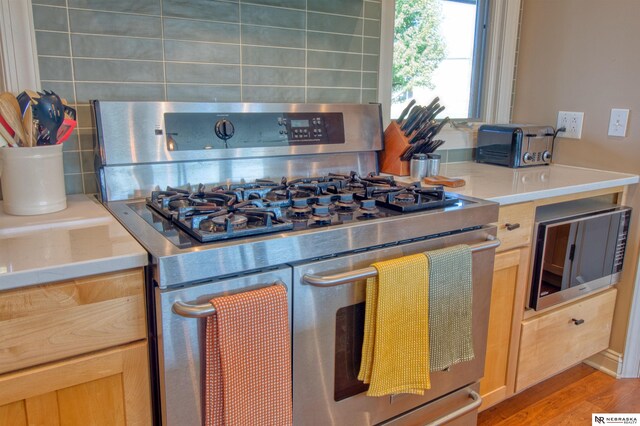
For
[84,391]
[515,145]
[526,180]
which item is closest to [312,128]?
[526,180]

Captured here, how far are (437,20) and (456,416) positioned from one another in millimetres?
1659

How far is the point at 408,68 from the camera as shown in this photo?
2.13m

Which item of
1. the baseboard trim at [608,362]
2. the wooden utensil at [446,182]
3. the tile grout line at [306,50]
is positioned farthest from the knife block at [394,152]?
the baseboard trim at [608,362]

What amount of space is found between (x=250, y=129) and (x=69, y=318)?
0.82 m

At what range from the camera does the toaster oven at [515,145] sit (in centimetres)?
207

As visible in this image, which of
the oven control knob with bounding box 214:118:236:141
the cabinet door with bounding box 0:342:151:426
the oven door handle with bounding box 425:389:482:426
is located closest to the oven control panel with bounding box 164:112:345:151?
the oven control knob with bounding box 214:118:236:141

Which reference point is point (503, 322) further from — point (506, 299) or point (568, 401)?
point (568, 401)

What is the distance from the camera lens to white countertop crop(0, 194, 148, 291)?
853 millimetres

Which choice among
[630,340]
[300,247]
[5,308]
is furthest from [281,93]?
[630,340]

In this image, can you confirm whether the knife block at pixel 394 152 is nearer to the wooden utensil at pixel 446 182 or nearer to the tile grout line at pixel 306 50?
the wooden utensil at pixel 446 182

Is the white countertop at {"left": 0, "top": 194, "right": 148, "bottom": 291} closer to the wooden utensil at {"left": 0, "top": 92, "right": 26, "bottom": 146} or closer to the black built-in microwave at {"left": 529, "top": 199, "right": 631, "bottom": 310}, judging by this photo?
the wooden utensil at {"left": 0, "top": 92, "right": 26, "bottom": 146}

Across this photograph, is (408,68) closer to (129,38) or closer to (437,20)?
(437,20)

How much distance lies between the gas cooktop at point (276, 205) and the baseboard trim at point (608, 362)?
1.29m

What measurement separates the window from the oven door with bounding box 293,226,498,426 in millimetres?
1038
